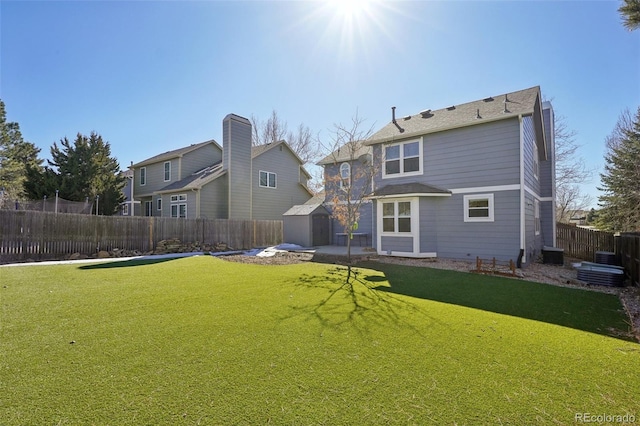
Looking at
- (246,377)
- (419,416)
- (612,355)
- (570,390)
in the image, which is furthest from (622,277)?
(246,377)

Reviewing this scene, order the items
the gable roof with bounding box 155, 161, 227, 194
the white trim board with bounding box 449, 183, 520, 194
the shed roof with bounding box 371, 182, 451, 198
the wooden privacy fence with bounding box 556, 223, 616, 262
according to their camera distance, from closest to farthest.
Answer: the white trim board with bounding box 449, 183, 520, 194 → the shed roof with bounding box 371, 182, 451, 198 → the wooden privacy fence with bounding box 556, 223, 616, 262 → the gable roof with bounding box 155, 161, 227, 194

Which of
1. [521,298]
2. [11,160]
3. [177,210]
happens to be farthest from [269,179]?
[11,160]

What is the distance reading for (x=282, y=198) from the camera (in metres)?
23.0

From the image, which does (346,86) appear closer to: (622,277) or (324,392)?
(622,277)

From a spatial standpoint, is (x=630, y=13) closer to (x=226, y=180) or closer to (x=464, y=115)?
(x=464, y=115)

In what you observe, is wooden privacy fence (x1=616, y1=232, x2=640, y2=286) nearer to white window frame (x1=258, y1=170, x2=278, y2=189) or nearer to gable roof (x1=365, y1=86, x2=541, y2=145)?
gable roof (x1=365, y1=86, x2=541, y2=145)

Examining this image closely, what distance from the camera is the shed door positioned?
17.6m

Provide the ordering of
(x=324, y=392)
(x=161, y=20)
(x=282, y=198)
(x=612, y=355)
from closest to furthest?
1. (x=324, y=392)
2. (x=612, y=355)
3. (x=161, y=20)
4. (x=282, y=198)

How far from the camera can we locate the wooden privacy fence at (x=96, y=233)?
10438 millimetres

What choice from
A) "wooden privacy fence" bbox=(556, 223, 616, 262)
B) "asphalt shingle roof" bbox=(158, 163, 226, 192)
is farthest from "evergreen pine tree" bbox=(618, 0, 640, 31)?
"asphalt shingle roof" bbox=(158, 163, 226, 192)

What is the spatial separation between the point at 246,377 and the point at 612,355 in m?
4.20

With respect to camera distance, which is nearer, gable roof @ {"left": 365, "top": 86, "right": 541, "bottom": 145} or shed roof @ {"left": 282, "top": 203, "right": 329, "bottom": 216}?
gable roof @ {"left": 365, "top": 86, "right": 541, "bottom": 145}

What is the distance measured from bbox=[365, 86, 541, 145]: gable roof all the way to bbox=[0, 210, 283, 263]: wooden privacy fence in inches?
A: 371

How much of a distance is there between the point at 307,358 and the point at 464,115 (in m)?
12.3
